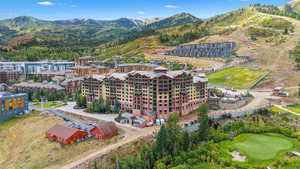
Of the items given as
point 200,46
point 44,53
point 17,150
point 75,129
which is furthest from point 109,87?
point 44,53

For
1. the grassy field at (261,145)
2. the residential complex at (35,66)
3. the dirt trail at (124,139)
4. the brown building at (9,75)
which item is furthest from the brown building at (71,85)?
the grassy field at (261,145)

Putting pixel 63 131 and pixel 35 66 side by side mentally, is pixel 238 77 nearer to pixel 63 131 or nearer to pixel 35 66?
pixel 63 131

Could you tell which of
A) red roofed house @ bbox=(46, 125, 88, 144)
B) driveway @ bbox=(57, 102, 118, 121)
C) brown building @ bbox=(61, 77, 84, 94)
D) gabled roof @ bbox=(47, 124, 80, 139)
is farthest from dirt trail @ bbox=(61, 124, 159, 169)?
brown building @ bbox=(61, 77, 84, 94)

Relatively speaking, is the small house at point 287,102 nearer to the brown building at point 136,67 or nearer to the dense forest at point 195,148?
the dense forest at point 195,148

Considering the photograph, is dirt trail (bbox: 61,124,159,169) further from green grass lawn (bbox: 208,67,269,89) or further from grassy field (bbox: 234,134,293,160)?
green grass lawn (bbox: 208,67,269,89)

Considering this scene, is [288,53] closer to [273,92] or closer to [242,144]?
[273,92]

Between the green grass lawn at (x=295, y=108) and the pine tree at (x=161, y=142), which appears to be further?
the green grass lawn at (x=295, y=108)

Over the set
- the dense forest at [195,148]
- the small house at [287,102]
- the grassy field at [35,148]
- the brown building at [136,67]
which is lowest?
the grassy field at [35,148]
